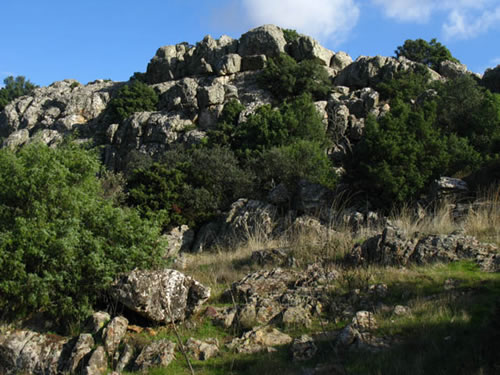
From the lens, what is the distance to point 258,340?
5.74 metres

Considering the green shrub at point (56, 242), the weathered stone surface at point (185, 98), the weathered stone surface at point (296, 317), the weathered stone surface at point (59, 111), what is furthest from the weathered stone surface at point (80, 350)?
the weathered stone surface at point (59, 111)

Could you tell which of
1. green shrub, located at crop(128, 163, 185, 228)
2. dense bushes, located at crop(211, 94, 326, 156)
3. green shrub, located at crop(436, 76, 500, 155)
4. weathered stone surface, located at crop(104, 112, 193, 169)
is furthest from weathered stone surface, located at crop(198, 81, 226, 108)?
green shrub, located at crop(436, 76, 500, 155)

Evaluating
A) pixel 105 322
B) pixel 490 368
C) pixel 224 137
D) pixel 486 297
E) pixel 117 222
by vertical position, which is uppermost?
pixel 224 137

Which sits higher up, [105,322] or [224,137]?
[224,137]

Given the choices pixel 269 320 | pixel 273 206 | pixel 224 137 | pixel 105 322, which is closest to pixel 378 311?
pixel 269 320

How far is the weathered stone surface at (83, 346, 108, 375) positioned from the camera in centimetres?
546

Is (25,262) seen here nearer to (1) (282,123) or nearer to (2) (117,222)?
(2) (117,222)

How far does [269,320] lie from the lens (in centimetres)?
634

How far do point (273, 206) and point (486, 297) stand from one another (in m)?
14.0

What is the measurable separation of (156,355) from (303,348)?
187cm

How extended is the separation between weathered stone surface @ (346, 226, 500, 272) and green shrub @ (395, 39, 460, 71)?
185ft

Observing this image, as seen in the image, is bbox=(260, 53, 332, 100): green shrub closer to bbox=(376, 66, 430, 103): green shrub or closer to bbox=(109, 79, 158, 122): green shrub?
bbox=(376, 66, 430, 103): green shrub

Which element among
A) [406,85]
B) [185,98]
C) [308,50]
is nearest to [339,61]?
[308,50]

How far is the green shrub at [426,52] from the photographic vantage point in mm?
59947
